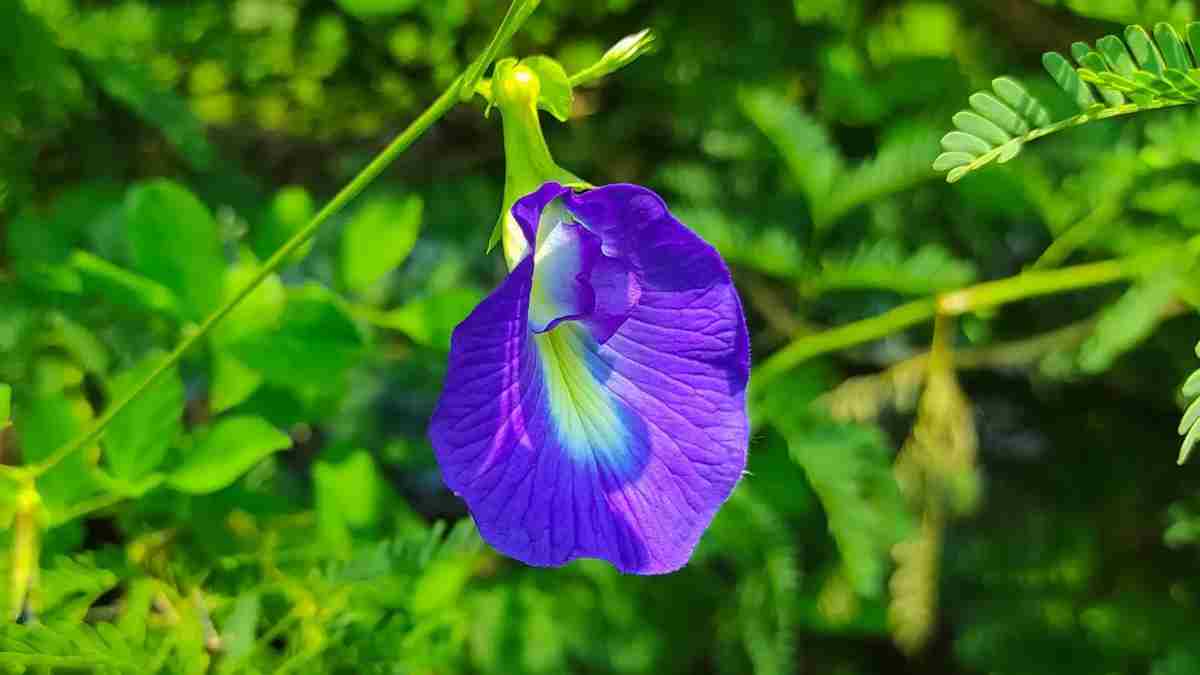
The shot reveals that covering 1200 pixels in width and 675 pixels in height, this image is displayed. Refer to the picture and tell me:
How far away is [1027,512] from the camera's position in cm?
165

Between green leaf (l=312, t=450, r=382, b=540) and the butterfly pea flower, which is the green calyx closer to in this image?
the butterfly pea flower

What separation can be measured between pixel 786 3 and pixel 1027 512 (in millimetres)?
696

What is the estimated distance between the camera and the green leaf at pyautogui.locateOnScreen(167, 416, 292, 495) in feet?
2.89

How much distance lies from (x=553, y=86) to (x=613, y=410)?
0.18 meters

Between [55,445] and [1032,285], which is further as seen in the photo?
[1032,285]

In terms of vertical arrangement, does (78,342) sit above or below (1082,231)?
above

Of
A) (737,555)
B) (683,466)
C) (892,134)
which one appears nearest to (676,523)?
(683,466)

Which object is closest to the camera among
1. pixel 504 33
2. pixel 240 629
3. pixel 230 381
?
pixel 504 33

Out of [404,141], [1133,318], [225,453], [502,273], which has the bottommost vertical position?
[502,273]

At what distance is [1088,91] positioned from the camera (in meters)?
0.74

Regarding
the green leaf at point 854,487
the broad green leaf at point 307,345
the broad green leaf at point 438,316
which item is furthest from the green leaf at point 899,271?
the broad green leaf at point 307,345

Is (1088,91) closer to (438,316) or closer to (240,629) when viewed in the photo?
(438,316)

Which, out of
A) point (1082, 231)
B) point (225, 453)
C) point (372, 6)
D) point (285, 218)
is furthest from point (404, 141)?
point (1082, 231)

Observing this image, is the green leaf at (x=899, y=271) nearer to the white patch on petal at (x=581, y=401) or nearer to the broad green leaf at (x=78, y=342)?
the white patch on petal at (x=581, y=401)
